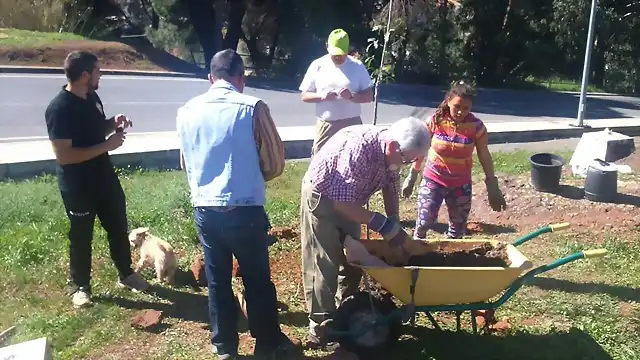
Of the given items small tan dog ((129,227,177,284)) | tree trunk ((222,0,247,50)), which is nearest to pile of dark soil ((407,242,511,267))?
small tan dog ((129,227,177,284))

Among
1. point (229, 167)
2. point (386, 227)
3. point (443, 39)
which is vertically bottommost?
point (386, 227)

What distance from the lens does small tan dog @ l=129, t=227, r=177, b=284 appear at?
5371 mm

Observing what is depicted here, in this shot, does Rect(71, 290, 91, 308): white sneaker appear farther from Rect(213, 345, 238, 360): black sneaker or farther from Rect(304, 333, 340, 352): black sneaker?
Rect(304, 333, 340, 352): black sneaker

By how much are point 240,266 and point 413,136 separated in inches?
49.2

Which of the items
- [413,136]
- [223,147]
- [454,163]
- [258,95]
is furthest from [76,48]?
[413,136]

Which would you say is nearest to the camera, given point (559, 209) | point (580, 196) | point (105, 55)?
point (559, 209)

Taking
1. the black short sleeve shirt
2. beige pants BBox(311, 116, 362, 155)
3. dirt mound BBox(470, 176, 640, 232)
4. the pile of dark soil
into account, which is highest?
the black short sleeve shirt

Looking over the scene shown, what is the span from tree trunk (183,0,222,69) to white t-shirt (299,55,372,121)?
18.8 metres

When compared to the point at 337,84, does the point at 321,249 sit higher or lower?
lower

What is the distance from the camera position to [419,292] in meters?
3.92

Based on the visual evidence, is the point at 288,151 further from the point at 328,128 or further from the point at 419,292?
the point at 419,292

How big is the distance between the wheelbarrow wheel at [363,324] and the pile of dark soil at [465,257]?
39 centimetres

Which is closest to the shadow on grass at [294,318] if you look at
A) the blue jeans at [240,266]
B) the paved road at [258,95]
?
the blue jeans at [240,266]

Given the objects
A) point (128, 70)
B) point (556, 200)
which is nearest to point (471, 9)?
point (128, 70)
